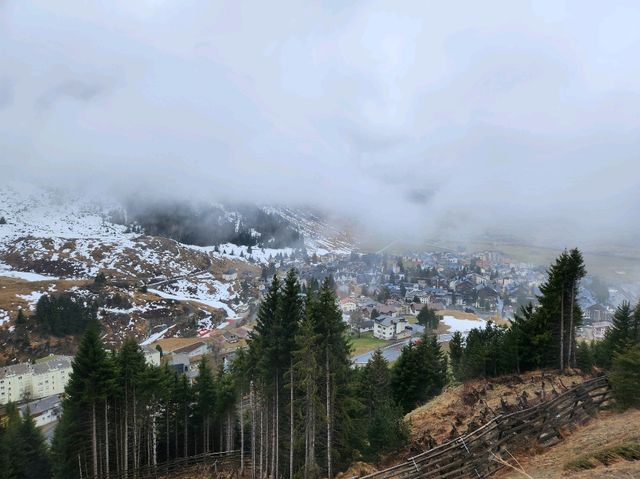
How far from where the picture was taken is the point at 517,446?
12617 mm

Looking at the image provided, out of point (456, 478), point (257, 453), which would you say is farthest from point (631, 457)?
point (257, 453)

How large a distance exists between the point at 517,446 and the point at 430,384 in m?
28.2

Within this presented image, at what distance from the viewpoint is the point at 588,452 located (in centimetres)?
1080

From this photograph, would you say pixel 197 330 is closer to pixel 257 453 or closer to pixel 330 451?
pixel 257 453

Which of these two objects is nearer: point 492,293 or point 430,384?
point 430,384

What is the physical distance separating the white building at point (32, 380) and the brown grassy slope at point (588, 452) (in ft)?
345

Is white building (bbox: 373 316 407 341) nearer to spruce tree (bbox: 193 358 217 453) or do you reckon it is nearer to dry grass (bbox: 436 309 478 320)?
dry grass (bbox: 436 309 478 320)

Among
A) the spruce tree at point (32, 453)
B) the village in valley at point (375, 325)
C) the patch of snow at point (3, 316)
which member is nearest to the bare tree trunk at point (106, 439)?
the spruce tree at point (32, 453)

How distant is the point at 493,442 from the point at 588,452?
2.59 meters

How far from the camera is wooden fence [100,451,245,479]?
3359 centimetres

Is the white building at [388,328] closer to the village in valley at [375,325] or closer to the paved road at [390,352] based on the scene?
the village in valley at [375,325]

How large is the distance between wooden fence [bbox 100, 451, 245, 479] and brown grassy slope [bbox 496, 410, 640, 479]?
28361 millimetres

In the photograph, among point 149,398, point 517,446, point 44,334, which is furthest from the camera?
point 44,334

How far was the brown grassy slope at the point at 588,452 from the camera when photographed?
30.3 ft
